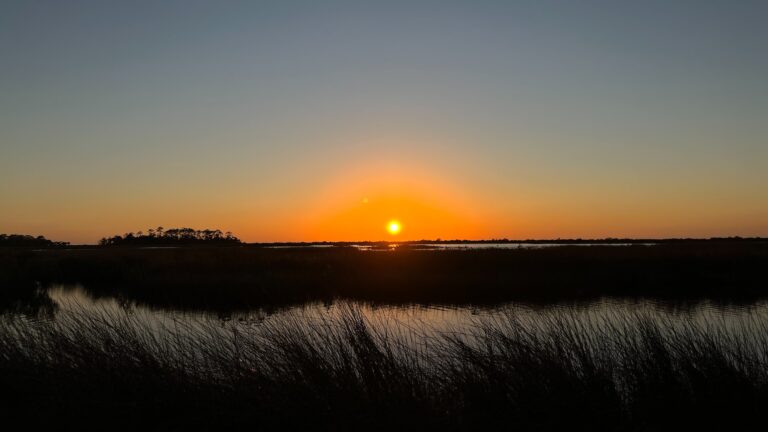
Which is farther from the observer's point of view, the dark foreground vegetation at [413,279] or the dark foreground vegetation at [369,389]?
the dark foreground vegetation at [413,279]

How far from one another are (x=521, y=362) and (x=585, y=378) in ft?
2.19

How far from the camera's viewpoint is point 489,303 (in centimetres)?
2083

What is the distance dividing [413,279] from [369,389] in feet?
69.1

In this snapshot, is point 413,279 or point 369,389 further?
point 413,279

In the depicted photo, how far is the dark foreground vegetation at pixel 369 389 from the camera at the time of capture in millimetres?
5180

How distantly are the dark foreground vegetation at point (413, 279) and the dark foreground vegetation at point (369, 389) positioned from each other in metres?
12.2

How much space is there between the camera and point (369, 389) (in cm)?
561

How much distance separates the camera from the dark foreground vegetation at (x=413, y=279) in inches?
885

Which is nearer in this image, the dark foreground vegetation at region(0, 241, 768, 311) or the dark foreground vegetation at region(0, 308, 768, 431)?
the dark foreground vegetation at region(0, 308, 768, 431)

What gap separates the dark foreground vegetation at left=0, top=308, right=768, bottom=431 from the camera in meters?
5.18

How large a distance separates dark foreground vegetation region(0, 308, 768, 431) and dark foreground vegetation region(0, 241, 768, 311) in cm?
1220

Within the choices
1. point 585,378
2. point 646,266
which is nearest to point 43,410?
point 585,378

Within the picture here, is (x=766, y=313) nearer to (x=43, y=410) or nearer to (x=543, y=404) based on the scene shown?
(x=543, y=404)

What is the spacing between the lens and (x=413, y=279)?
87.2ft
